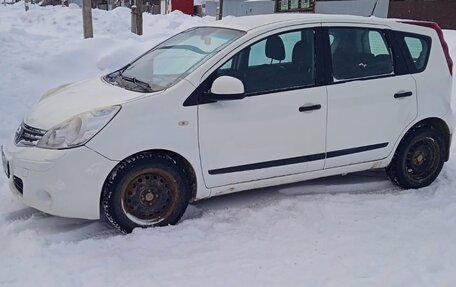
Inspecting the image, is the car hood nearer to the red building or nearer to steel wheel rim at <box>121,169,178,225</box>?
steel wheel rim at <box>121,169,178,225</box>

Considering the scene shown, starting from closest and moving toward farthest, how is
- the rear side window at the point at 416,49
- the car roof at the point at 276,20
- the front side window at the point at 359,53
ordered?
the car roof at the point at 276,20, the front side window at the point at 359,53, the rear side window at the point at 416,49

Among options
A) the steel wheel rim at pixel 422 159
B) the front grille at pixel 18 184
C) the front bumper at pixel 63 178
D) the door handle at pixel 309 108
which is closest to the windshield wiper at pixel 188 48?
the door handle at pixel 309 108

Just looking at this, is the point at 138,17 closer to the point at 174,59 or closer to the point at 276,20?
the point at 174,59

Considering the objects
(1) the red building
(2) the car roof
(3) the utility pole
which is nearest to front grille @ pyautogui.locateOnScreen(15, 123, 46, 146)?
(2) the car roof

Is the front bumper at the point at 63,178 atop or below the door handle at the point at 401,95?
below

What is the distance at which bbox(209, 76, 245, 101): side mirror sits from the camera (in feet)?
12.6

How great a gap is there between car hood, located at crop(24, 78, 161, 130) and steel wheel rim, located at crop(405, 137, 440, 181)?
2633mm

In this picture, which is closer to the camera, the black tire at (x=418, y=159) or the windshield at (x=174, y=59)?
the windshield at (x=174, y=59)

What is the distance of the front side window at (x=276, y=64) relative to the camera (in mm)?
4109

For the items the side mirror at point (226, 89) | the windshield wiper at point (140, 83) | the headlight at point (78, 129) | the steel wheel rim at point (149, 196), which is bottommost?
the steel wheel rim at point (149, 196)

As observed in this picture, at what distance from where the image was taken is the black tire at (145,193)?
3.74m

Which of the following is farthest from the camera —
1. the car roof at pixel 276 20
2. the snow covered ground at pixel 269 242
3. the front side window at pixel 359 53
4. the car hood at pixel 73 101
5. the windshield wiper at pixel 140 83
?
the front side window at pixel 359 53

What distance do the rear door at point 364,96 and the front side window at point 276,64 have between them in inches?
8.7

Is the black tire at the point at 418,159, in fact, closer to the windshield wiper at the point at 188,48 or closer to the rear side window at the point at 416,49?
the rear side window at the point at 416,49
